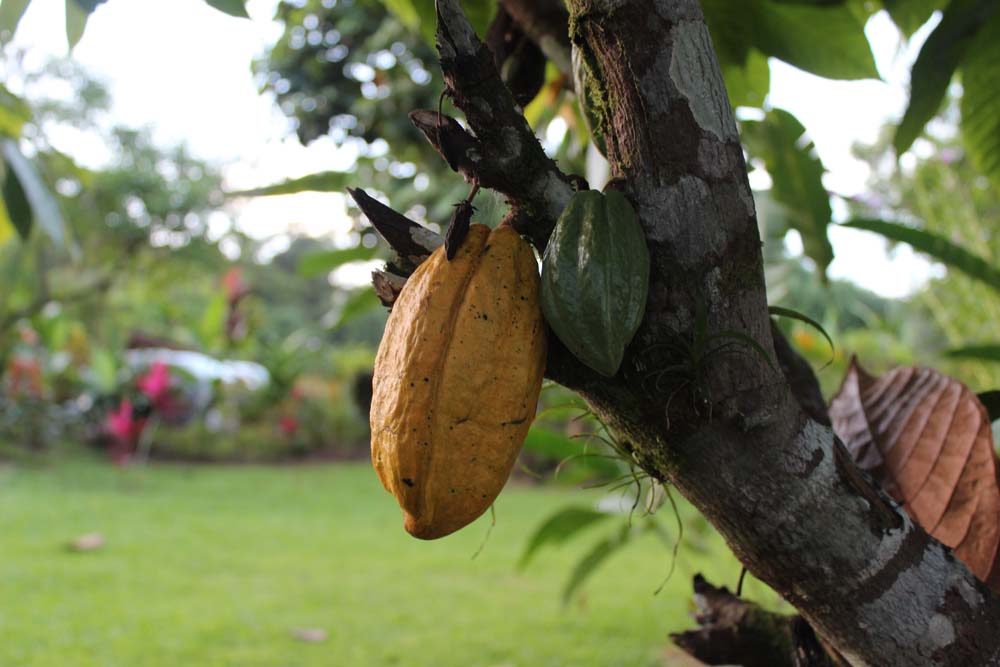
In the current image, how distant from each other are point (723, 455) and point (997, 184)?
647 mm

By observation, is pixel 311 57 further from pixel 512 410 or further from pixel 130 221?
pixel 130 221

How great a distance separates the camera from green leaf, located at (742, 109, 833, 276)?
100 centimetres

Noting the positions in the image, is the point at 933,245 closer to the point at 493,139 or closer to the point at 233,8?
the point at 493,139

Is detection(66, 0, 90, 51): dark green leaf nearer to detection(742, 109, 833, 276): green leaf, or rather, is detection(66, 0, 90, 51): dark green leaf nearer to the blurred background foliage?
the blurred background foliage

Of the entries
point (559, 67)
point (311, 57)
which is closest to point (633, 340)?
point (559, 67)

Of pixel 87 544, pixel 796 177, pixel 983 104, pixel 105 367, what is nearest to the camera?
pixel 983 104

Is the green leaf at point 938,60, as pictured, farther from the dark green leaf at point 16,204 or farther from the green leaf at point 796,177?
the dark green leaf at point 16,204

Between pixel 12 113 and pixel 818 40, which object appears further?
pixel 12 113

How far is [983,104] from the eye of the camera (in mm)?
908

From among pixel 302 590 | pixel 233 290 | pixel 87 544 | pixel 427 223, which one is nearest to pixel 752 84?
pixel 427 223

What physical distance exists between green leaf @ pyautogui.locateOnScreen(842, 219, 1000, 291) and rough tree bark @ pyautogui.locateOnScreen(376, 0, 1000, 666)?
1.57ft

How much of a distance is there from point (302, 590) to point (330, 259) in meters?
1.39

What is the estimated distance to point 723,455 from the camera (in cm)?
52

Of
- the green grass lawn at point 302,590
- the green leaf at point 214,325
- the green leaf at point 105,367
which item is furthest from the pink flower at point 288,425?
the green grass lawn at point 302,590
